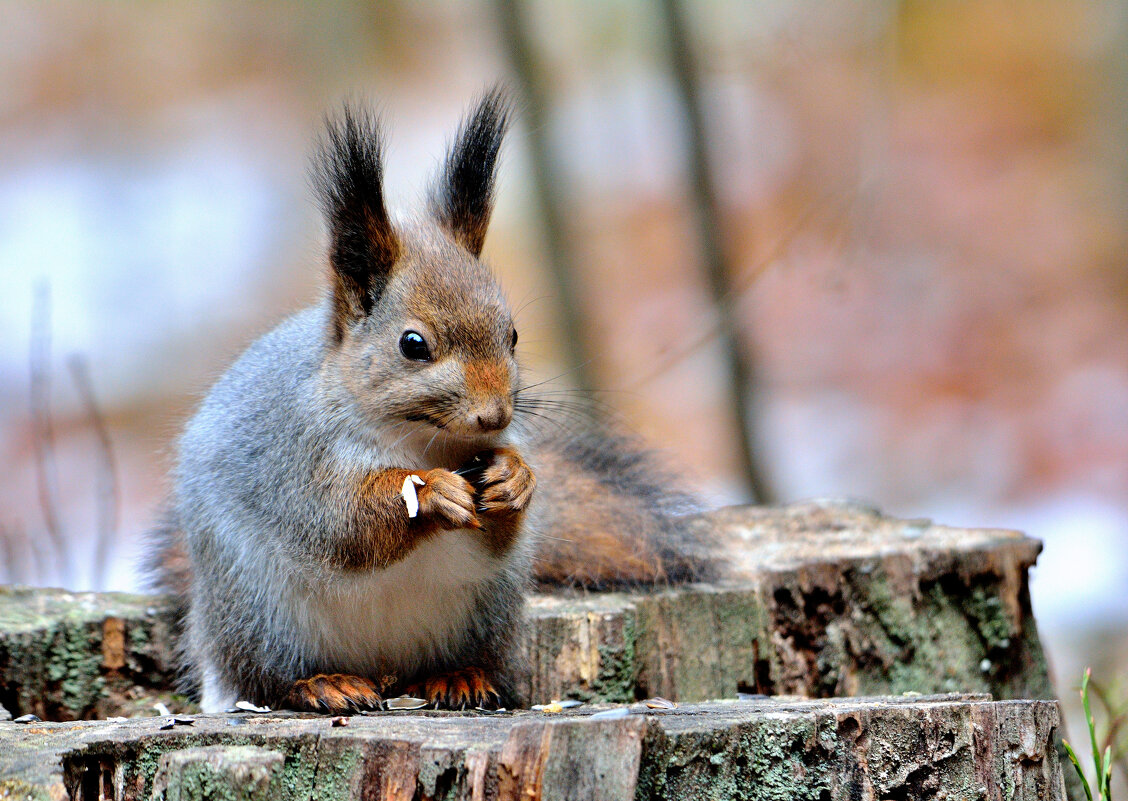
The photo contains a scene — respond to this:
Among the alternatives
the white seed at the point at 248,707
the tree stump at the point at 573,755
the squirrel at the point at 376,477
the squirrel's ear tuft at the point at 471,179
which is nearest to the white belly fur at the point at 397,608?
the squirrel at the point at 376,477

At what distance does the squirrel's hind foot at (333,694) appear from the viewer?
1.74 metres

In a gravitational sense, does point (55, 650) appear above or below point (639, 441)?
below

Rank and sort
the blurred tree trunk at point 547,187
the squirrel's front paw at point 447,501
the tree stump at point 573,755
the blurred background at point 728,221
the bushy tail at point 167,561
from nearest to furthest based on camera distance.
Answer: the tree stump at point 573,755
the squirrel's front paw at point 447,501
the bushy tail at point 167,561
the blurred tree trunk at point 547,187
the blurred background at point 728,221

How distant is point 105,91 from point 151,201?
33.7 inches

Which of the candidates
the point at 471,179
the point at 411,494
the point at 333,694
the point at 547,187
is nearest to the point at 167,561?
the point at 333,694

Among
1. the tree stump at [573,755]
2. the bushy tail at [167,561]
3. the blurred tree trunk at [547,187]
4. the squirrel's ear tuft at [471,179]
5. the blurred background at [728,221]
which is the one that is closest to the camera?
the tree stump at [573,755]

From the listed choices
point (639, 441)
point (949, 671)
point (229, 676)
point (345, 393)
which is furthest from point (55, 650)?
point (949, 671)

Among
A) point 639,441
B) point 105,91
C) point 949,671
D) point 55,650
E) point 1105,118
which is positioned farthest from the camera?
point 105,91

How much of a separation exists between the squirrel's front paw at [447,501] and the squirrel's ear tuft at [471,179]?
1.58ft

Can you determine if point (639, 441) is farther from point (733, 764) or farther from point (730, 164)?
point (730, 164)

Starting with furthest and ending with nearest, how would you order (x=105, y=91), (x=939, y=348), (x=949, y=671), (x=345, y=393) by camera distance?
(x=105, y=91) → (x=939, y=348) → (x=949, y=671) → (x=345, y=393)

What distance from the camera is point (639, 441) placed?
8.82 ft

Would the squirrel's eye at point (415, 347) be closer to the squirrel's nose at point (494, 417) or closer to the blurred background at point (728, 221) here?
the squirrel's nose at point (494, 417)

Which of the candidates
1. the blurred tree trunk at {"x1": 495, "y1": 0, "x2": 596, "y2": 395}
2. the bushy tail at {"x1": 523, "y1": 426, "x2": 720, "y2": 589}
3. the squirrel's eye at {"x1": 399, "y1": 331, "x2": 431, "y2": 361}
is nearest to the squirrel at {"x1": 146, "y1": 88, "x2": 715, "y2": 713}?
the squirrel's eye at {"x1": 399, "y1": 331, "x2": 431, "y2": 361}
